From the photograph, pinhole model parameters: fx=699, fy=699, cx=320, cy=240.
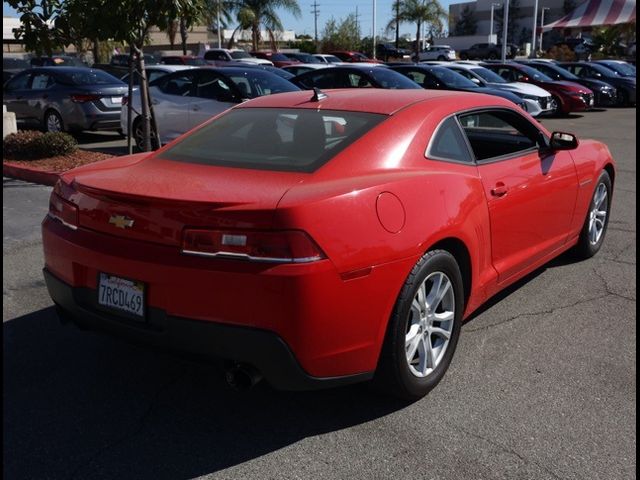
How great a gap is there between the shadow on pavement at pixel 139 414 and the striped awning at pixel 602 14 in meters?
38.5

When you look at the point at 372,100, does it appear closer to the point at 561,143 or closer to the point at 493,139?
the point at 561,143

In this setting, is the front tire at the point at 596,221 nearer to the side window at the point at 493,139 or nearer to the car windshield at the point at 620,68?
the side window at the point at 493,139

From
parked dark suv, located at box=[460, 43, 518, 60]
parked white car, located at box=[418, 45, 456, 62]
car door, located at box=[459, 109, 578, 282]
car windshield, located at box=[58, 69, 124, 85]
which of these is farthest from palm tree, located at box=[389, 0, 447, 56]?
car door, located at box=[459, 109, 578, 282]

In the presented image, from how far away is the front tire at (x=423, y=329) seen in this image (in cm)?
328

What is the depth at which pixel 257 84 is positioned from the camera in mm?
11352

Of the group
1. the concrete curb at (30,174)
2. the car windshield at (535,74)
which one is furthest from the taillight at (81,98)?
the car windshield at (535,74)

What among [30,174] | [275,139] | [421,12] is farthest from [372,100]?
[421,12]

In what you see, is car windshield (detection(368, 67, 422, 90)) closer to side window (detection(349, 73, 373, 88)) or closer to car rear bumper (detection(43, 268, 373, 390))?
side window (detection(349, 73, 373, 88))

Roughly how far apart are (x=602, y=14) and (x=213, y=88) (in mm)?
33445

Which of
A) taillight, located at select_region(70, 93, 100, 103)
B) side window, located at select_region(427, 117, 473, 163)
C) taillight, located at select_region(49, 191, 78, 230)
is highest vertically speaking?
side window, located at select_region(427, 117, 473, 163)

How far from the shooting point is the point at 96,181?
136 inches

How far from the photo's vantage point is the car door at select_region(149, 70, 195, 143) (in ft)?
37.7

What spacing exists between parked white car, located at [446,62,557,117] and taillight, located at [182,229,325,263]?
15.3 metres

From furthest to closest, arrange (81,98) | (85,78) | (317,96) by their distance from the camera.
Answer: (85,78) < (81,98) < (317,96)
